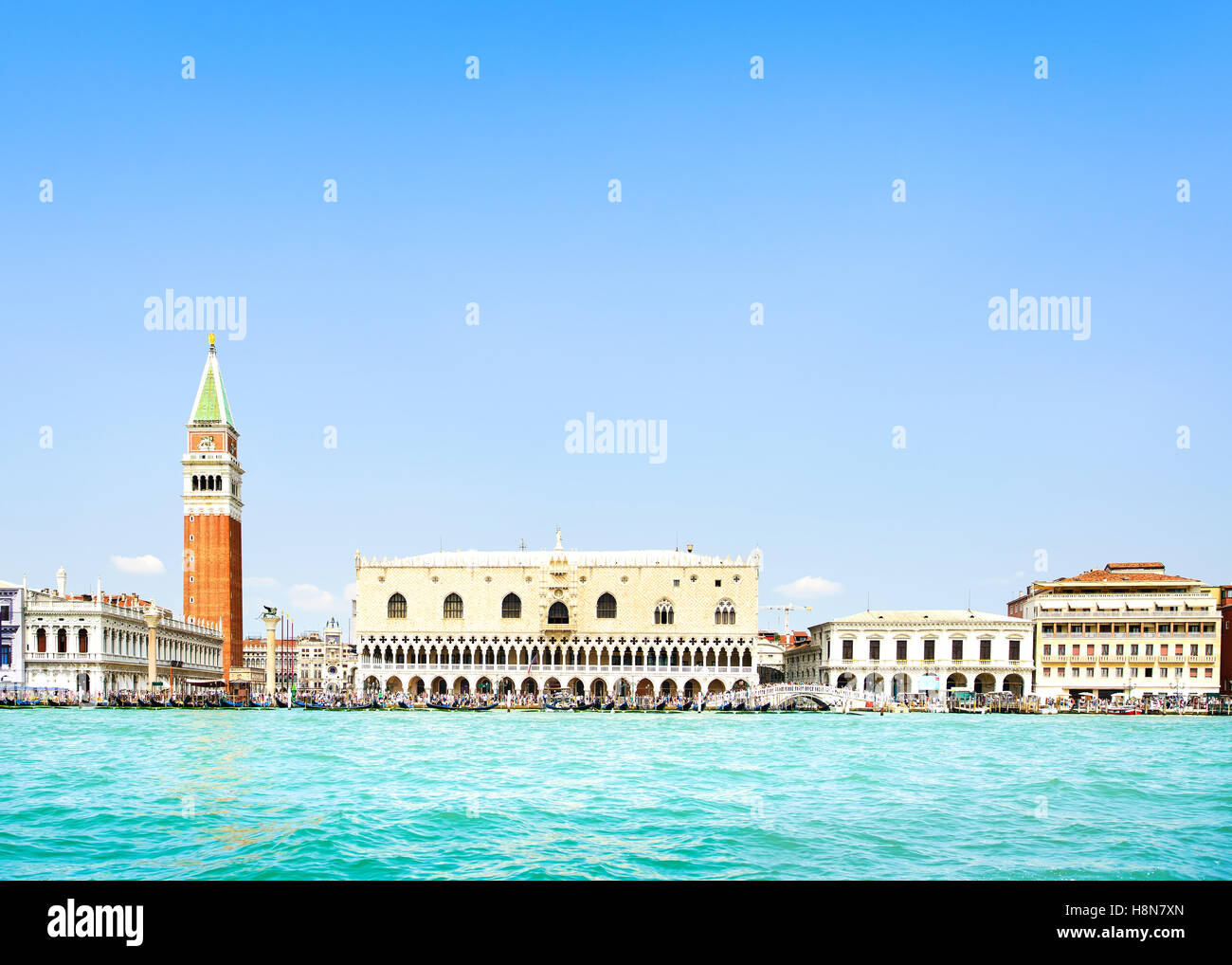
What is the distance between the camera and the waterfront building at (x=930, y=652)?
68188 millimetres

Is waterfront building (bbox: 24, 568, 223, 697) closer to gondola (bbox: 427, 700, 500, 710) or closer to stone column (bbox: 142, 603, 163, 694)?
stone column (bbox: 142, 603, 163, 694)

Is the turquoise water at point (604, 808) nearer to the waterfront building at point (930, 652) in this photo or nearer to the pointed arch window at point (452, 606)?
the waterfront building at point (930, 652)

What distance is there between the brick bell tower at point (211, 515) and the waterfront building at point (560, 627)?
33.9ft

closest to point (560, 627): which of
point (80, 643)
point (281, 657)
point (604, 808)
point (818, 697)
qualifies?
point (818, 697)

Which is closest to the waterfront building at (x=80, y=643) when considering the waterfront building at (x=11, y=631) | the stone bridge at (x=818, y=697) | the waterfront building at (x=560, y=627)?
the waterfront building at (x=11, y=631)

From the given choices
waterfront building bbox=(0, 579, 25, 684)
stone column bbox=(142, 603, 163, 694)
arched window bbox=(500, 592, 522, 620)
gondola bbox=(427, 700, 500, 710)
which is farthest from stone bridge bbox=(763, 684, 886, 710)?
waterfront building bbox=(0, 579, 25, 684)

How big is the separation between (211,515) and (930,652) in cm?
4586

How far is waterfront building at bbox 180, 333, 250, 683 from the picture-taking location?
244 ft

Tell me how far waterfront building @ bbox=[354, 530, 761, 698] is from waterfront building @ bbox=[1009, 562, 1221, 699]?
17429 millimetres

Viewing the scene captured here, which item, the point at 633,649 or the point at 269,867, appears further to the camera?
the point at 633,649

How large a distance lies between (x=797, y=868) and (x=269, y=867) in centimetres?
542
